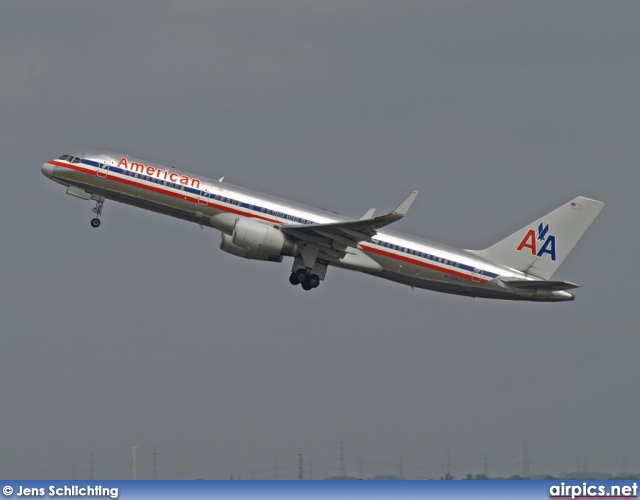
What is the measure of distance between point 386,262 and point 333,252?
2.95 m

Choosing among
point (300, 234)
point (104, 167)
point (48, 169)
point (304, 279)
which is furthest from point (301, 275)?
point (48, 169)

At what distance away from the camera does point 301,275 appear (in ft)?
212

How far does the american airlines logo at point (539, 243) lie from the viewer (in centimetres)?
6838

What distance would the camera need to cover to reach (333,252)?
63719mm

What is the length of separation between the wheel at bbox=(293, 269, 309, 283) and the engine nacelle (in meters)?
3.14

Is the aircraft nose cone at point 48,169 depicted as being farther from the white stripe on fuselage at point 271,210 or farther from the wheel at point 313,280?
the wheel at point 313,280

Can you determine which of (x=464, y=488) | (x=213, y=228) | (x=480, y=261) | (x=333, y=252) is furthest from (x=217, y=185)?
(x=464, y=488)

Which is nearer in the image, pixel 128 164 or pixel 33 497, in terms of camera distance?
pixel 33 497

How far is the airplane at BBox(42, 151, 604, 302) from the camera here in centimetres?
6147

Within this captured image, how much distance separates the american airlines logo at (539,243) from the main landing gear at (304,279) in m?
12.4

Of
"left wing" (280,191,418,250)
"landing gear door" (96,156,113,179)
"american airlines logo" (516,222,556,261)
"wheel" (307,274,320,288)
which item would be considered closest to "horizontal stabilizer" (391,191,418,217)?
"left wing" (280,191,418,250)

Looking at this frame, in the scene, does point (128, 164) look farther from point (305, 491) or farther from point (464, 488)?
point (464, 488)

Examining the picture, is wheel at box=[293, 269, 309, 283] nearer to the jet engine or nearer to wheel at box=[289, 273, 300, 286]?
wheel at box=[289, 273, 300, 286]

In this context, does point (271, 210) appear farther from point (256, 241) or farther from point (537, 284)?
point (537, 284)
